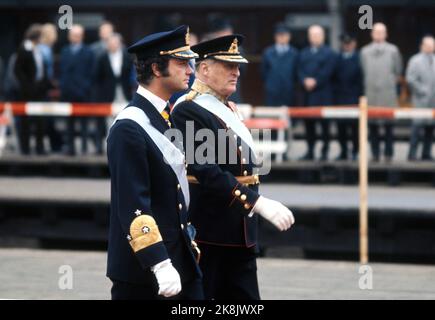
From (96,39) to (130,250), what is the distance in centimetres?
1906

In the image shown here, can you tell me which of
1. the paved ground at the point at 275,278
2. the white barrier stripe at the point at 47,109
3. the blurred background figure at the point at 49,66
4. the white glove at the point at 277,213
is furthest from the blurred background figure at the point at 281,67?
the white glove at the point at 277,213

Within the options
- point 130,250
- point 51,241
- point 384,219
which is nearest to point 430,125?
point 384,219

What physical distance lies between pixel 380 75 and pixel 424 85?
550mm

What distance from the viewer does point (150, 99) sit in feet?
19.1

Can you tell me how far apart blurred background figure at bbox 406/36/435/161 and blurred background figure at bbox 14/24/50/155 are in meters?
4.68

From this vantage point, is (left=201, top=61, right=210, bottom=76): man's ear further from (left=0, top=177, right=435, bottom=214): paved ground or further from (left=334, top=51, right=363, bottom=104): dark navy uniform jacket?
(left=334, top=51, right=363, bottom=104): dark navy uniform jacket

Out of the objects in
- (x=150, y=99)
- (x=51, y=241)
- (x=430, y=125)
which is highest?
(x=150, y=99)

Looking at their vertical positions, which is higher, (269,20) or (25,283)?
(269,20)

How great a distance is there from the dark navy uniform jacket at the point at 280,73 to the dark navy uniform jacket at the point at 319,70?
168mm

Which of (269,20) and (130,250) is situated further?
(269,20)

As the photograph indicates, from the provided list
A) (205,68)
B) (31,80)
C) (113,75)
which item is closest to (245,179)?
(205,68)
